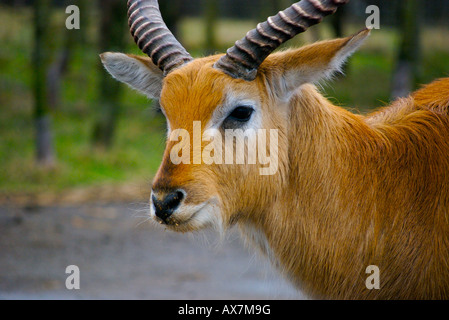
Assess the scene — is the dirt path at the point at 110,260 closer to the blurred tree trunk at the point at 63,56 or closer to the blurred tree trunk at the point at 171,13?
the blurred tree trunk at the point at 63,56

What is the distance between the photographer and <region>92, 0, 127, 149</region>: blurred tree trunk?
14.7 m

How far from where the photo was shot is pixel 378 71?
23.5 metres

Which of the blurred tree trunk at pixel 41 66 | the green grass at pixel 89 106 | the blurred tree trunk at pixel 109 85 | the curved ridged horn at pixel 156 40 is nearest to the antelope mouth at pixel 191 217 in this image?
the curved ridged horn at pixel 156 40

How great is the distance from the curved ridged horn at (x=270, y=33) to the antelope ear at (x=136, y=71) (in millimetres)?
895

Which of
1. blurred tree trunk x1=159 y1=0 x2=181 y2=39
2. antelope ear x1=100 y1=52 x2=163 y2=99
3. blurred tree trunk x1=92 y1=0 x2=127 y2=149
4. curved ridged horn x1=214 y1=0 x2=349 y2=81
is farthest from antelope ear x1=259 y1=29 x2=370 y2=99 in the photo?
blurred tree trunk x1=159 y1=0 x2=181 y2=39

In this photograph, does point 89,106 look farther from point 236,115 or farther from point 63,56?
point 236,115

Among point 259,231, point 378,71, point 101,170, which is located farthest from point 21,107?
point 259,231

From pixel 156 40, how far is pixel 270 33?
102 cm

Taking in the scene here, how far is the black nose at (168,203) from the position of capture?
13.8 ft

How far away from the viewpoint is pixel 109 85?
14.9 metres

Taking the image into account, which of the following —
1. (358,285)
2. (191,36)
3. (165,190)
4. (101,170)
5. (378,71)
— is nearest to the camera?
(165,190)

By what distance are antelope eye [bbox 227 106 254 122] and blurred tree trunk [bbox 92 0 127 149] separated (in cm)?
1056

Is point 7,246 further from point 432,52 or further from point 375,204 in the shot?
point 432,52

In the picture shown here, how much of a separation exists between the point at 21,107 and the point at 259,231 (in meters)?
15.7
